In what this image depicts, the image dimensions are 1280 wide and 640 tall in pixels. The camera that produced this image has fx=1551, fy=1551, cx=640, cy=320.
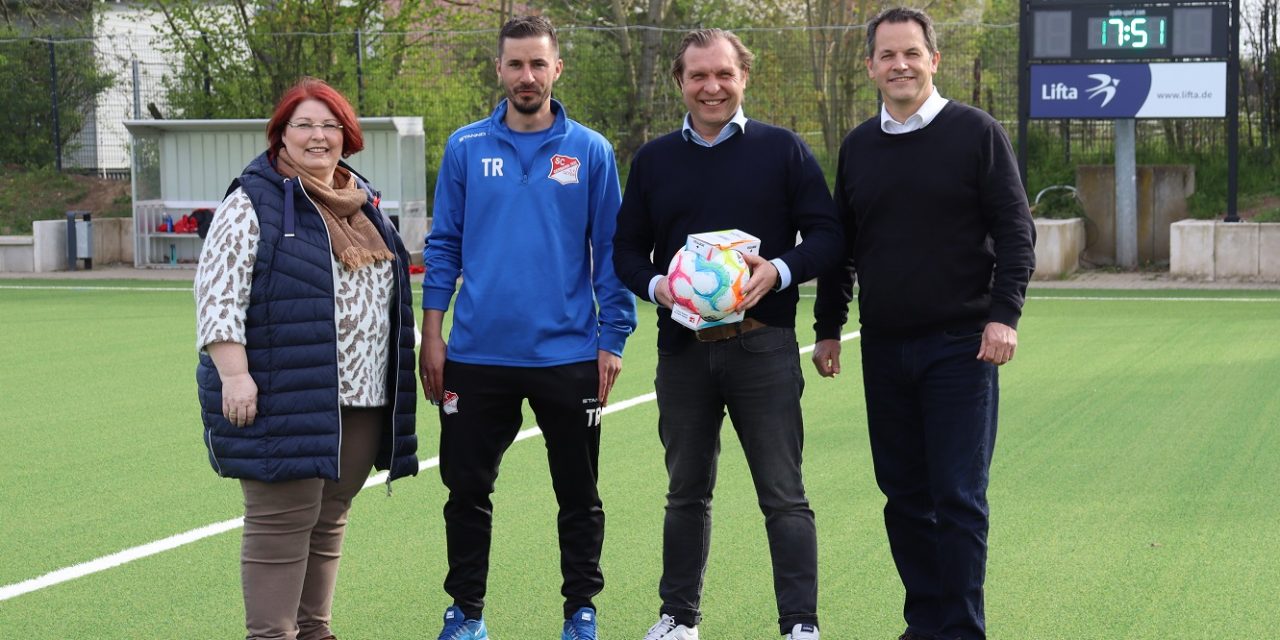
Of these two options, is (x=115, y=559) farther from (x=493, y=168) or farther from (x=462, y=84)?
(x=462, y=84)

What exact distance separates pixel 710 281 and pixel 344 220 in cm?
102

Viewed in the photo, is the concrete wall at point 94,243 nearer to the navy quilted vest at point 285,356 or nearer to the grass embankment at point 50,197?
the grass embankment at point 50,197

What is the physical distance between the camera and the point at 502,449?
482cm

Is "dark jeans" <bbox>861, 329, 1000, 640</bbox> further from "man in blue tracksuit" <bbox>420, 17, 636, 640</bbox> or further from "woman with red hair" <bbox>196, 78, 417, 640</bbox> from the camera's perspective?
"woman with red hair" <bbox>196, 78, 417, 640</bbox>

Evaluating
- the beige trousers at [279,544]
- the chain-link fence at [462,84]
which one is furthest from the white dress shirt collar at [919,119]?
the chain-link fence at [462,84]

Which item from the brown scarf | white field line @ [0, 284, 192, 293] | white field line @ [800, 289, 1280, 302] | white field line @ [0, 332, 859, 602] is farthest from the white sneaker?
white field line @ [0, 284, 192, 293]

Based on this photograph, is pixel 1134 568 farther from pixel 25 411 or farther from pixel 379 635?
pixel 25 411

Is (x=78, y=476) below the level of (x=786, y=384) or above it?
below

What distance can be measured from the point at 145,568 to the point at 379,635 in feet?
4.07

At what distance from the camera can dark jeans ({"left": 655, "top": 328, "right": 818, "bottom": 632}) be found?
444 centimetres

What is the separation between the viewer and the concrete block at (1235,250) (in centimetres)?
1733

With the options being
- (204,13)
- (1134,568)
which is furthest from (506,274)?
(204,13)

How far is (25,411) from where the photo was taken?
9.32 m

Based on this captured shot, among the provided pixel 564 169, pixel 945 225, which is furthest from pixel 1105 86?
pixel 564 169
